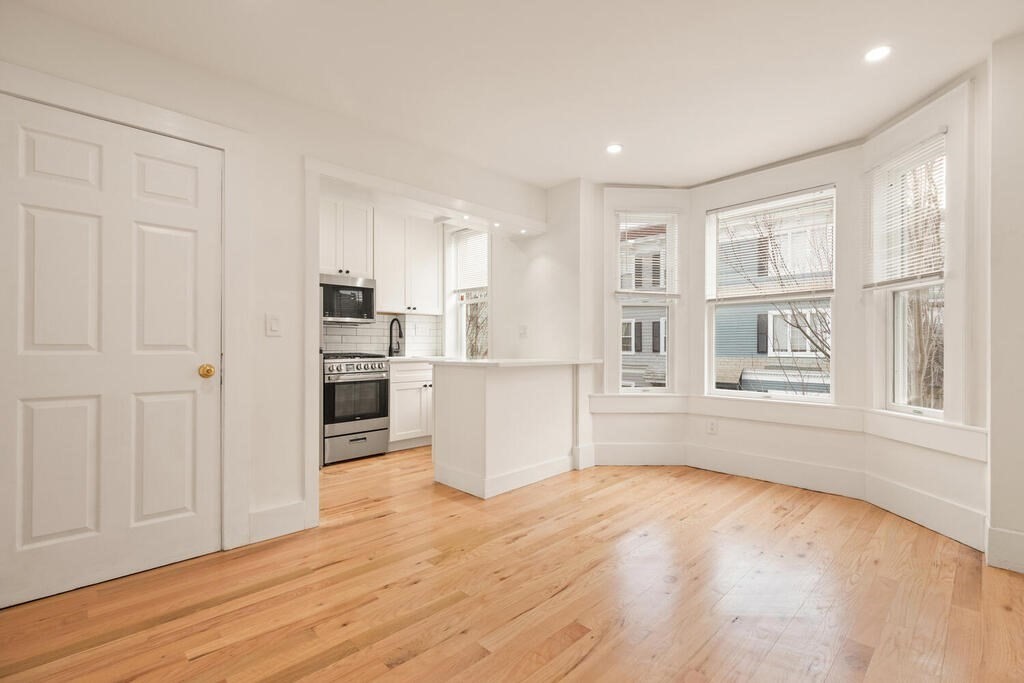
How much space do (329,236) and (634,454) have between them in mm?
3533

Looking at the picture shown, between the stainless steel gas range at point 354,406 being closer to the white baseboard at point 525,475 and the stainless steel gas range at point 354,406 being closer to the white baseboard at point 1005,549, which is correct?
the white baseboard at point 525,475

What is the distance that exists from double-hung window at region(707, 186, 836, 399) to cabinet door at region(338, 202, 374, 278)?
3.30 metres

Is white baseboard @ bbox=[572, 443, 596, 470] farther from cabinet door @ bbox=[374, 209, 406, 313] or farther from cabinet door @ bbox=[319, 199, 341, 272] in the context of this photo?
cabinet door @ bbox=[319, 199, 341, 272]

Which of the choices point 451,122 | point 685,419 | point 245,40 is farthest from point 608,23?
point 685,419

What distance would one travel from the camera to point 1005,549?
7.70 ft

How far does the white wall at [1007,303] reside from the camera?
7.61 feet

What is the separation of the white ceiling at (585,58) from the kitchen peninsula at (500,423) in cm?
172

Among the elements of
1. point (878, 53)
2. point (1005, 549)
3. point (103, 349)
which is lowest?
point (1005, 549)

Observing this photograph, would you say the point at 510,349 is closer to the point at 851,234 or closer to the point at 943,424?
the point at 851,234

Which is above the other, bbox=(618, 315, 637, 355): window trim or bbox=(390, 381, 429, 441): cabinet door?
bbox=(618, 315, 637, 355): window trim

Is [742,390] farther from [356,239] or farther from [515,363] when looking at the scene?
[356,239]

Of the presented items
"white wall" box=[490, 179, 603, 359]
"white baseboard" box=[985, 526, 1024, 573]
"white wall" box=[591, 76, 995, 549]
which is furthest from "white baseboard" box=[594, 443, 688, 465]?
"white baseboard" box=[985, 526, 1024, 573]

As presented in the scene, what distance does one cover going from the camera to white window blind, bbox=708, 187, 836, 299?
12.0 ft

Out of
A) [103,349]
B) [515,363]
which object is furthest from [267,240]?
[515,363]
